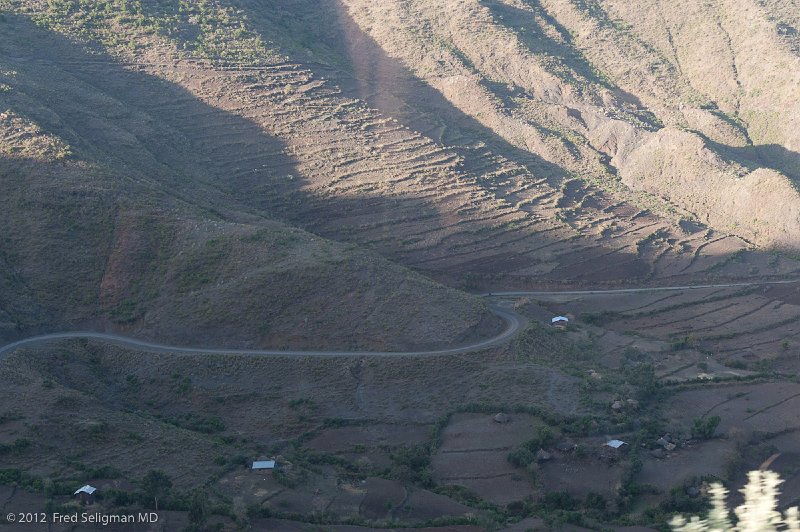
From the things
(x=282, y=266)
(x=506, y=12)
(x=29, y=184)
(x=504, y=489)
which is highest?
(x=506, y=12)

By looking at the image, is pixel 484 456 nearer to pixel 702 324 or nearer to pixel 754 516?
pixel 702 324

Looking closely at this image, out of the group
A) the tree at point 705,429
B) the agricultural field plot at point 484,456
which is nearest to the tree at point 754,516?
the agricultural field plot at point 484,456

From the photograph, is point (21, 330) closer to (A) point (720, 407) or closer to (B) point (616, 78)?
(A) point (720, 407)

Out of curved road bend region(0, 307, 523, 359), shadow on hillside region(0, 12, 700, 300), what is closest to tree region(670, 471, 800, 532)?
curved road bend region(0, 307, 523, 359)

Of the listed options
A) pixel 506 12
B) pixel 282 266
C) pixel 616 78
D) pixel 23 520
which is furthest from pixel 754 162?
pixel 23 520

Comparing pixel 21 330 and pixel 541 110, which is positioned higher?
pixel 541 110

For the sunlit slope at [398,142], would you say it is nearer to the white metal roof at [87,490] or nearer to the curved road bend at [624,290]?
the curved road bend at [624,290]
